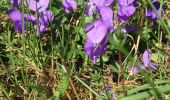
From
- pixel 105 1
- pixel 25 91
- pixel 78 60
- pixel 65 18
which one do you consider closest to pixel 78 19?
pixel 65 18

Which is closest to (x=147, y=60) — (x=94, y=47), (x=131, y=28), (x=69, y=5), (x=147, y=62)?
(x=147, y=62)

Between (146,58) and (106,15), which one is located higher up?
(106,15)

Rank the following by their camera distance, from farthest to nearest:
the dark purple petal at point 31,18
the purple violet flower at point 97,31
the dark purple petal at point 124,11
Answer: the dark purple petal at point 31,18
the dark purple petal at point 124,11
the purple violet flower at point 97,31

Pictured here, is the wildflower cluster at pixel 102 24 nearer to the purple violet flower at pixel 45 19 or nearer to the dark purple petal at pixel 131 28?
the dark purple petal at pixel 131 28

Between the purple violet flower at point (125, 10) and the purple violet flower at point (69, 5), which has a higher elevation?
the purple violet flower at point (69, 5)

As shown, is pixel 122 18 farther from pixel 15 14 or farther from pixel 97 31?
pixel 15 14

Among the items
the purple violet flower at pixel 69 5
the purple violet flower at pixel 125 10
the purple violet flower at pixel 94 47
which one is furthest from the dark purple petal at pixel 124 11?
the purple violet flower at pixel 69 5

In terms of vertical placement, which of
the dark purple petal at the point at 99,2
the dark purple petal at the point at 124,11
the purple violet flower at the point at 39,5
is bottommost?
the dark purple petal at the point at 124,11

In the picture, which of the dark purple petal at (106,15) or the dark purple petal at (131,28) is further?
the dark purple petal at (131,28)
